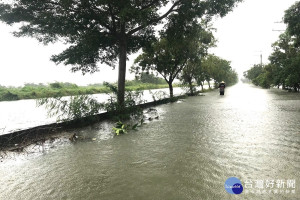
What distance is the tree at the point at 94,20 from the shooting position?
767cm

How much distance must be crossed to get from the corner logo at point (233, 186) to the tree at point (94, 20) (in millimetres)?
6208

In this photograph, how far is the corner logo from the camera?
8.05 ft

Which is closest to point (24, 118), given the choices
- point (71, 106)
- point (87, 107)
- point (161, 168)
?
point (71, 106)

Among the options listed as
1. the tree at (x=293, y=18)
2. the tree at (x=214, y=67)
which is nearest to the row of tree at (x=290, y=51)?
the tree at (x=293, y=18)

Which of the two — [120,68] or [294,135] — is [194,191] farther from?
[120,68]

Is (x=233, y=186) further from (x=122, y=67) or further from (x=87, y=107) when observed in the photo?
(x=122, y=67)

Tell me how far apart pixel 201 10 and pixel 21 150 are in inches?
381

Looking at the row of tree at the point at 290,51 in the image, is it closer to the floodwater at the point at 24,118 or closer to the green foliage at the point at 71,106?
the floodwater at the point at 24,118

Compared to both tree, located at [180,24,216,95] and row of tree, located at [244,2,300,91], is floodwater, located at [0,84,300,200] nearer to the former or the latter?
tree, located at [180,24,216,95]

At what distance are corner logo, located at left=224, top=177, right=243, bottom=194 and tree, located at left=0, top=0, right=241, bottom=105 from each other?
6.21m

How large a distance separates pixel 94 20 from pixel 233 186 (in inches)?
355

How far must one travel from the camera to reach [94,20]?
8.88 meters

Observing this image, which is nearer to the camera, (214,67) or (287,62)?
(287,62)

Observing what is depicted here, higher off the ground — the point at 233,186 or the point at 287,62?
the point at 287,62
